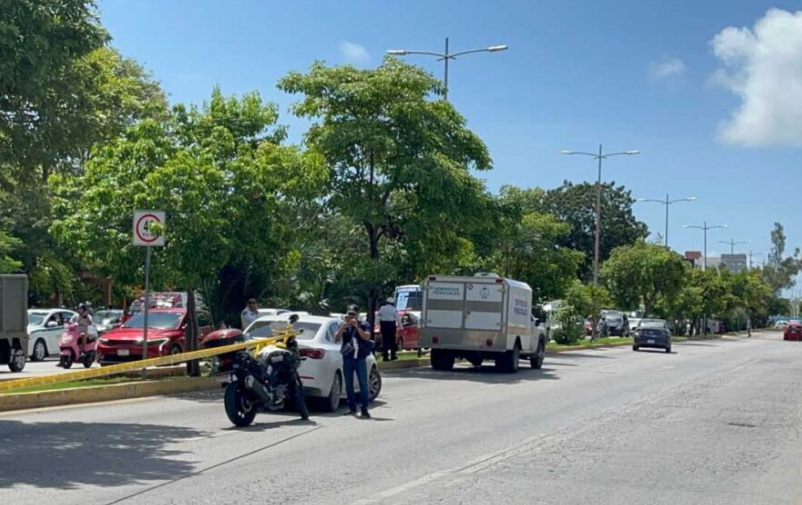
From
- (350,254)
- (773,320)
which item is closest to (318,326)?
(350,254)

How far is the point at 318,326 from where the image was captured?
16.7 metres

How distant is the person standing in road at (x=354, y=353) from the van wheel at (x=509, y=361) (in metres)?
11.9

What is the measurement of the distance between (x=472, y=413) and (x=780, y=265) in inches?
5871

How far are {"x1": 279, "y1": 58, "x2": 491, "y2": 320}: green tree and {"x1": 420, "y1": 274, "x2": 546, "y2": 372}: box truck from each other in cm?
163

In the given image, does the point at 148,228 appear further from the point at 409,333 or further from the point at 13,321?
the point at 409,333

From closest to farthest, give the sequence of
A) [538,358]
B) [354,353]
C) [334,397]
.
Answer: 1. [354,353]
2. [334,397]
3. [538,358]

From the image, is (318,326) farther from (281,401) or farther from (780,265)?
(780,265)

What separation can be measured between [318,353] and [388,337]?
11.5 m

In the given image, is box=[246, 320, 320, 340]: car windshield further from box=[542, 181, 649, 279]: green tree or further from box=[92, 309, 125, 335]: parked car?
box=[542, 181, 649, 279]: green tree

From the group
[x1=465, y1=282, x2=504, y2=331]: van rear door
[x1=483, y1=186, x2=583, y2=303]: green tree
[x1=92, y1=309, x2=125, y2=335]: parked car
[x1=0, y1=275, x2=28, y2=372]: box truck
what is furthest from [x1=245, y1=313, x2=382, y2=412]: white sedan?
[x1=483, y1=186, x2=583, y2=303]: green tree

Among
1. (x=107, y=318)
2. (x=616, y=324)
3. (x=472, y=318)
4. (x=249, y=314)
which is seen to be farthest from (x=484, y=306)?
(x=616, y=324)

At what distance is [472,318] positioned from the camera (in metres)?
26.9

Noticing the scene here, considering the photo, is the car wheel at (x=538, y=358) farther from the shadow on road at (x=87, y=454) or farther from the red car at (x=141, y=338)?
the shadow on road at (x=87, y=454)

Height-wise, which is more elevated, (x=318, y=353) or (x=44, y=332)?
(x=318, y=353)
